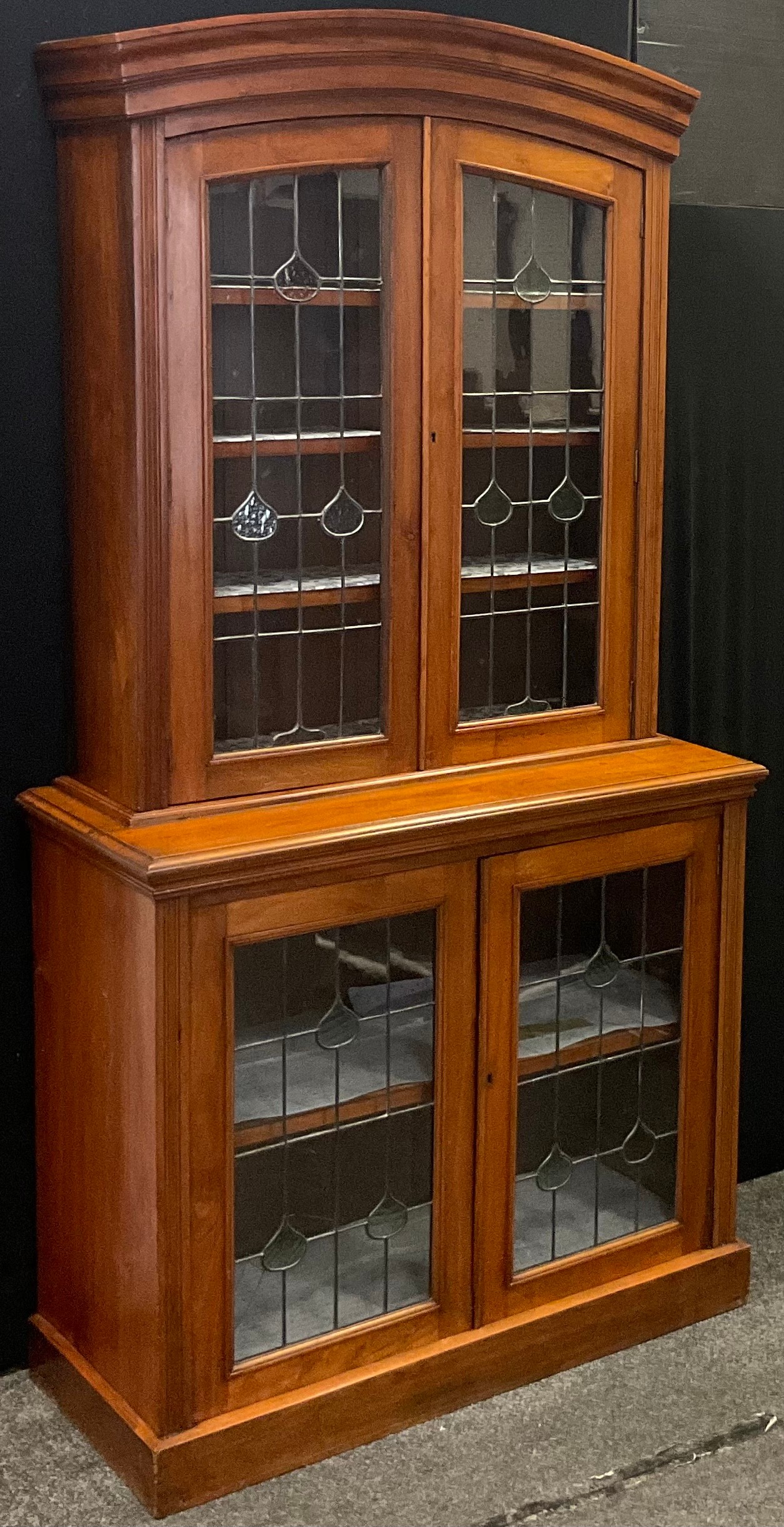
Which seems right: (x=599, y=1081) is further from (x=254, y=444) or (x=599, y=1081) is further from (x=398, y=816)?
(x=254, y=444)

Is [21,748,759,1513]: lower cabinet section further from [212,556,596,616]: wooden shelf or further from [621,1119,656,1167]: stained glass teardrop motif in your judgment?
[212,556,596,616]: wooden shelf

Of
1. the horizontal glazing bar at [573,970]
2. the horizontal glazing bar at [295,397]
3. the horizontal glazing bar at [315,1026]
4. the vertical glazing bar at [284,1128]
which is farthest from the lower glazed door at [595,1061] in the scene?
the horizontal glazing bar at [295,397]

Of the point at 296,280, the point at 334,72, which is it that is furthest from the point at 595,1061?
the point at 334,72

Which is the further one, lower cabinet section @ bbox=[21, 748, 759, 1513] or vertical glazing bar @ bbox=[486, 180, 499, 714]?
vertical glazing bar @ bbox=[486, 180, 499, 714]

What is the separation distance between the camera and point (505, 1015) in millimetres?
2715

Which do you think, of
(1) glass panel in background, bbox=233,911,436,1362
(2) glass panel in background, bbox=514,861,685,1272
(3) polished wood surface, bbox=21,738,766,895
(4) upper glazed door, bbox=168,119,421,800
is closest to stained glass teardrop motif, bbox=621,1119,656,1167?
(2) glass panel in background, bbox=514,861,685,1272

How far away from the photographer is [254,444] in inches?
96.6

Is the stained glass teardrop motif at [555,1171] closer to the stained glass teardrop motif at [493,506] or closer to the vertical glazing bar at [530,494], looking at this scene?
the vertical glazing bar at [530,494]

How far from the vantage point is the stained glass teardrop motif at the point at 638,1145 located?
291 centimetres

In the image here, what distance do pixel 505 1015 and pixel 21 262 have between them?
129 cm

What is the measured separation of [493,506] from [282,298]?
466 millimetres

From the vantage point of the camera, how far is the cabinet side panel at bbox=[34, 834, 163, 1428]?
244 centimetres

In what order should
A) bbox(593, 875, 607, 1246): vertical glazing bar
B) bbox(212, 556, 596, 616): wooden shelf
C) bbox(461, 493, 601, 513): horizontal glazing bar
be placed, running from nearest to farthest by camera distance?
bbox(212, 556, 596, 616): wooden shelf
bbox(461, 493, 601, 513): horizontal glazing bar
bbox(593, 875, 607, 1246): vertical glazing bar

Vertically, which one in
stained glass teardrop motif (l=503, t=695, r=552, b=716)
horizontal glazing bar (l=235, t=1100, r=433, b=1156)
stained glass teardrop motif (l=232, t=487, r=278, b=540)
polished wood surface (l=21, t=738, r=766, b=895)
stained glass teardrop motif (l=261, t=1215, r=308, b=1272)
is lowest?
stained glass teardrop motif (l=261, t=1215, r=308, b=1272)
